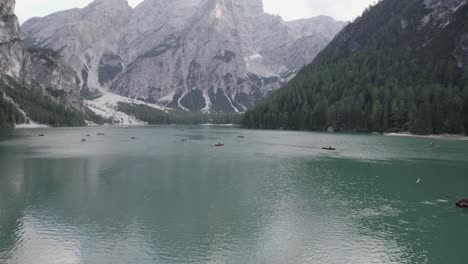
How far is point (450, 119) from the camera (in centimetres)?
19462

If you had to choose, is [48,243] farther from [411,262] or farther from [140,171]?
[140,171]

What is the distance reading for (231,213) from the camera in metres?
54.7

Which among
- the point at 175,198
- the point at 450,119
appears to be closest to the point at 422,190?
the point at 175,198

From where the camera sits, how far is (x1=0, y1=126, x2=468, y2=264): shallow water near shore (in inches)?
1583

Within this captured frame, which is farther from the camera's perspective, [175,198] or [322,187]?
[322,187]

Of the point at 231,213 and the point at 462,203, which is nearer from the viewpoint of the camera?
the point at 231,213

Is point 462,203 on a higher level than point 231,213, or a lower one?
higher

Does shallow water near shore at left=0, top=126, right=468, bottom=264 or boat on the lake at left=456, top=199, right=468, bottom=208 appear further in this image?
boat on the lake at left=456, top=199, right=468, bottom=208

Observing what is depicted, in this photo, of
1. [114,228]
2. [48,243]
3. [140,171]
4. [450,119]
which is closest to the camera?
[48,243]

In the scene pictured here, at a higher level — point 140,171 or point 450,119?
point 450,119

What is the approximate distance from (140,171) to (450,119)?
16159 cm

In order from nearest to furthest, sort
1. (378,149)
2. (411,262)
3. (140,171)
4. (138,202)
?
1. (411,262)
2. (138,202)
3. (140,171)
4. (378,149)

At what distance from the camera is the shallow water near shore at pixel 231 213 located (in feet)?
132

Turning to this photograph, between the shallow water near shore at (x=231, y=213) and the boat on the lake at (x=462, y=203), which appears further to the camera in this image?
the boat on the lake at (x=462, y=203)
